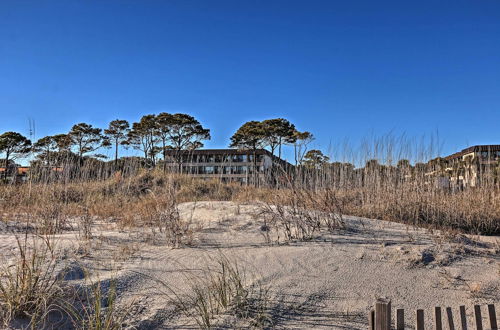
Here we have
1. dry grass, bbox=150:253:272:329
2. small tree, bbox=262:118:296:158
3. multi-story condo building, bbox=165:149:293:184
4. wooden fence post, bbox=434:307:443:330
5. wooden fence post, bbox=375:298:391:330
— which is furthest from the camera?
small tree, bbox=262:118:296:158

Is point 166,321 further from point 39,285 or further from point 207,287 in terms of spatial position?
point 39,285

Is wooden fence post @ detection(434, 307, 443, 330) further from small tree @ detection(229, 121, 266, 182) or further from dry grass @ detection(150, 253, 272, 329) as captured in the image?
small tree @ detection(229, 121, 266, 182)

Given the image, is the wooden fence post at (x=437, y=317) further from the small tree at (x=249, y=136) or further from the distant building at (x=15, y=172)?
the small tree at (x=249, y=136)

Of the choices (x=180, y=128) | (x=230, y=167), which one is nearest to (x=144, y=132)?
(x=180, y=128)

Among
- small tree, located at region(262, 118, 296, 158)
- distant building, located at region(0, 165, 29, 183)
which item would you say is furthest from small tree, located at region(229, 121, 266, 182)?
distant building, located at region(0, 165, 29, 183)

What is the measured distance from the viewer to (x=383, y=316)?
1638 mm

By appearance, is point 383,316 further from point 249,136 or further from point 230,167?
point 249,136

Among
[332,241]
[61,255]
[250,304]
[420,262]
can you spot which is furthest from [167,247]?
[420,262]

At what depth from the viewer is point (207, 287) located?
285 centimetres

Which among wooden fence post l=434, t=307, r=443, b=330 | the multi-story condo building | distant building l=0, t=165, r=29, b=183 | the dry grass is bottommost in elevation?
the dry grass

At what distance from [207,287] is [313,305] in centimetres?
86

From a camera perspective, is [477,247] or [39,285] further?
[477,247]

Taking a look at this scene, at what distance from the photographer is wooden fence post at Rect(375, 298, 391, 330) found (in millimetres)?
1632

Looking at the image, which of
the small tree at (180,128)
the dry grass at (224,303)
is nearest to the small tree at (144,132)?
the small tree at (180,128)
